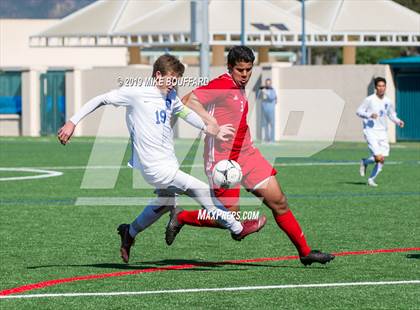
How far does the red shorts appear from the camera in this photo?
1116cm

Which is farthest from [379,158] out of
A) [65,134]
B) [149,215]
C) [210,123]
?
[65,134]

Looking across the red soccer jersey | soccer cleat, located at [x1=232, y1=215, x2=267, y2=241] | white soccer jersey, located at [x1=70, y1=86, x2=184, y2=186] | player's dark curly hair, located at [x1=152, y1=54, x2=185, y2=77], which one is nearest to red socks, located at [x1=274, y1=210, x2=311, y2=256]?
soccer cleat, located at [x1=232, y1=215, x2=267, y2=241]

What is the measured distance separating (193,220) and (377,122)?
→ 38.5ft

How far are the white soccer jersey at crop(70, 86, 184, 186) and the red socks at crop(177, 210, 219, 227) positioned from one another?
0.55 metres

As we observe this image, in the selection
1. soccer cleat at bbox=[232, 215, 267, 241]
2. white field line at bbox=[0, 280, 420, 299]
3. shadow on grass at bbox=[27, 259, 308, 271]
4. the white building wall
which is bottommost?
the white building wall

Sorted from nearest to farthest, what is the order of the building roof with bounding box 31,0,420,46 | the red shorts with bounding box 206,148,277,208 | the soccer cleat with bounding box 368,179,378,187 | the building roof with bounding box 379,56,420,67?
1. the red shorts with bounding box 206,148,277,208
2. the soccer cleat with bounding box 368,179,378,187
3. the building roof with bounding box 379,56,420,67
4. the building roof with bounding box 31,0,420,46

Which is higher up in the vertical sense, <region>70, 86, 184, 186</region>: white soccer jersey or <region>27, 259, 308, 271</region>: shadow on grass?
Answer: <region>70, 86, 184, 186</region>: white soccer jersey

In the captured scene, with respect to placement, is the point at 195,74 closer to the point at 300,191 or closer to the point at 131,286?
the point at 300,191

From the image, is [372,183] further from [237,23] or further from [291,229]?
[237,23]

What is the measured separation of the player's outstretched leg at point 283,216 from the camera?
11.2m

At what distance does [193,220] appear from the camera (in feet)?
37.6

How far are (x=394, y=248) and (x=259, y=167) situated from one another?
8.05 feet

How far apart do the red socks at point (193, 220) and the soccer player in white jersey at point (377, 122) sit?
10.8 m

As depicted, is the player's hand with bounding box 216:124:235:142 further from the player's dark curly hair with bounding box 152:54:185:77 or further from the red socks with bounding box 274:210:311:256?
the red socks with bounding box 274:210:311:256
